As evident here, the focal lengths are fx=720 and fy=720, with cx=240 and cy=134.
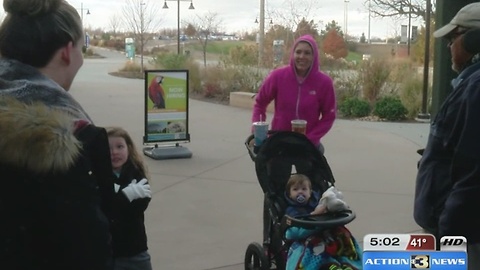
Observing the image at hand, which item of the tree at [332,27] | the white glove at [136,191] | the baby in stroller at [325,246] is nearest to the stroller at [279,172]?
the baby in stroller at [325,246]

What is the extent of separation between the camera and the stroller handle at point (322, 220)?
4.15 metres

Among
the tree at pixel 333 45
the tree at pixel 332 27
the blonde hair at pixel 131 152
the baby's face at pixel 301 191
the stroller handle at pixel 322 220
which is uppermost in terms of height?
the tree at pixel 332 27

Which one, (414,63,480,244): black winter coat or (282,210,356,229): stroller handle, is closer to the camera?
(414,63,480,244): black winter coat

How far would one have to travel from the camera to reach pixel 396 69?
17.7 meters

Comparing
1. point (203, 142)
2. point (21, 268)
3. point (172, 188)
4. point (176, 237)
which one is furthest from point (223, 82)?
point (21, 268)

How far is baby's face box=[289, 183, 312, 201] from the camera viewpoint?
474cm

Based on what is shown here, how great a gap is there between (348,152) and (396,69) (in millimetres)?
7194

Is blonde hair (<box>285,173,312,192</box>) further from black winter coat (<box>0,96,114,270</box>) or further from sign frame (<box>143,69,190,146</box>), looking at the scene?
sign frame (<box>143,69,190,146</box>)

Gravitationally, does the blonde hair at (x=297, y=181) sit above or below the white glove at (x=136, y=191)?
below

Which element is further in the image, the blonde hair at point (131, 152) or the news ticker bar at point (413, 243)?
the blonde hair at point (131, 152)

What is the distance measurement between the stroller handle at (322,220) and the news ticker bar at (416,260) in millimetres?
1448

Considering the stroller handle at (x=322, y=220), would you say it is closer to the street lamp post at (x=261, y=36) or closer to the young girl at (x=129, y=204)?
the young girl at (x=129, y=204)

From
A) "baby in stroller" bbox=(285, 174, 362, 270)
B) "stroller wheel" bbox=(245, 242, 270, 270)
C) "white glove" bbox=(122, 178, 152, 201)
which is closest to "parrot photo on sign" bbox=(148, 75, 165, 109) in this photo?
"stroller wheel" bbox=(245, 242, 270, 270)

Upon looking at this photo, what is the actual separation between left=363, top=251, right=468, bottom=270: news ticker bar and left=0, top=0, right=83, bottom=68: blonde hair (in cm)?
139
